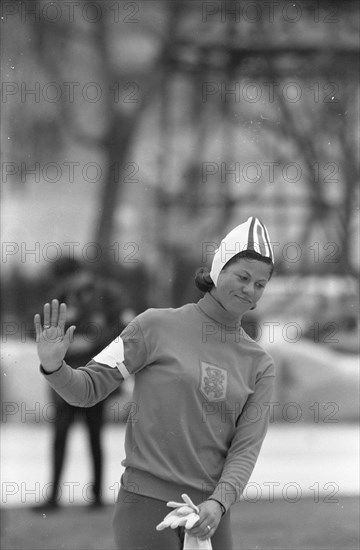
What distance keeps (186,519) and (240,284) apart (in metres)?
0.58

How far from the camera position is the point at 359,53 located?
3730mm

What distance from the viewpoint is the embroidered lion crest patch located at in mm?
2512

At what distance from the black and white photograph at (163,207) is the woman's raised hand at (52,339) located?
1179mm

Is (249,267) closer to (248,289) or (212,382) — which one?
(248,289)

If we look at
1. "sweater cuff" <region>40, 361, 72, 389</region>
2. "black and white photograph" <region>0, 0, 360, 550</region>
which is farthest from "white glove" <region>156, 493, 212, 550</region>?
"black and white photograph" <region>0, 0, 360, 550</region>

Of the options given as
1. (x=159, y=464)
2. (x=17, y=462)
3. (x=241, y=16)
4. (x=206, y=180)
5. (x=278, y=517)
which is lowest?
(x=278, y=517)

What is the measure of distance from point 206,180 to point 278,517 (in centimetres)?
125

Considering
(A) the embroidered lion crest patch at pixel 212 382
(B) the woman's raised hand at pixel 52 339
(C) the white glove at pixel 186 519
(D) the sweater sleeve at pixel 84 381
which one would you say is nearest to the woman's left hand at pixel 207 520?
(C) the white glove at pixel 186 519

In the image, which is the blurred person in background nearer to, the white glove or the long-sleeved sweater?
the long-sleeved sweater

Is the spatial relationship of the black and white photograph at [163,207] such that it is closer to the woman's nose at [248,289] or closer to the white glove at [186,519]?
the woman's nose at [248,289]

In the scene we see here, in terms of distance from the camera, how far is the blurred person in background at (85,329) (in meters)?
3.65

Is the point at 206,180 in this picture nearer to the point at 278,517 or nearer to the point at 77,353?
the point at 77,353

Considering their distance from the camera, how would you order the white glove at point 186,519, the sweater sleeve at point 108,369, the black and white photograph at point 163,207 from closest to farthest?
the white glove at point 186,519, the sweater sleeve at point 108,369, the black and white photograph at point 163,207

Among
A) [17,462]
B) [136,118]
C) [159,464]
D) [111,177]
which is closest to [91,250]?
[111,177]
